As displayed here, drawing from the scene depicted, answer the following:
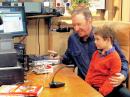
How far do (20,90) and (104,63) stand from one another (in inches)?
31.1

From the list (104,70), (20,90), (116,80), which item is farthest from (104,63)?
(20,90)

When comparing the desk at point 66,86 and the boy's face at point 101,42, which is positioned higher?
the boy's face at point 101,42

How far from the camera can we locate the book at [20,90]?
5.75 feet

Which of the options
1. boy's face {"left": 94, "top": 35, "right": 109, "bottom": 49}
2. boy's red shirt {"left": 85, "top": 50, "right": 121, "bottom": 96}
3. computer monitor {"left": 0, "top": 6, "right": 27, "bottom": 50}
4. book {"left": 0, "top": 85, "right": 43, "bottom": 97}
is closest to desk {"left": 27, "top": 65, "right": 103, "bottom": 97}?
book {"left": 0, "top": 85, "right": 43, "bottom": 97}

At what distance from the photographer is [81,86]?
1.96 metres

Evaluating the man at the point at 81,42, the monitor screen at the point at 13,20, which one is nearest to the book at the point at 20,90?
the man at the point at 81,42

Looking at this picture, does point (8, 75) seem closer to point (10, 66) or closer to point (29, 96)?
point (10, 66)

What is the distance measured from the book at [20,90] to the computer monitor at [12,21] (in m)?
1.02

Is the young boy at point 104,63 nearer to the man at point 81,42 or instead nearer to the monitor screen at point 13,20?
the man at point 81,42

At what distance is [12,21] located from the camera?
290cm

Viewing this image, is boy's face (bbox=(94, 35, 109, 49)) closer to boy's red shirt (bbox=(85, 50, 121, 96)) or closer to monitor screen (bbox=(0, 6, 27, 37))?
boy's red shirt (bbox=(85, 50, 121, 96))

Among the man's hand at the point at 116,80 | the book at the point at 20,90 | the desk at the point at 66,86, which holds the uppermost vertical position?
the book at the point at 20,90

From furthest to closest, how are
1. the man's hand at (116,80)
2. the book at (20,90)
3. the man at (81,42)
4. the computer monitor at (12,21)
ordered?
1. the computer monitor at (12,21)
2. the man at (81,42)
3. the man's hand at (116,80)
4. the book at (20,90)

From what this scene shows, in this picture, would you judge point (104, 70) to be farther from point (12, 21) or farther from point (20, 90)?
point (12, 21)
